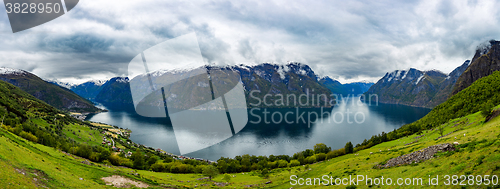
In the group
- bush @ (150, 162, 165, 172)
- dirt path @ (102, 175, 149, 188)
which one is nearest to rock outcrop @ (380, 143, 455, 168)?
dirt path @ (102, 175, 149, 188)

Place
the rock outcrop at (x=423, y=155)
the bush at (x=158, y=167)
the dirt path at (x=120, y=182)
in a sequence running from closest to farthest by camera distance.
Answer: the rock outcrop at (x=423, y=155) → the dirt path at (x=120, y=182) → the bush at (x=158, y=167)

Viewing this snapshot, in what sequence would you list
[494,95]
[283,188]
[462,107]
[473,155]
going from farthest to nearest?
1. [462,107]
2. [494,95]
3. [283,188]
4. [473,155]

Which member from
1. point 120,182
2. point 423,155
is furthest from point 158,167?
point 423,155

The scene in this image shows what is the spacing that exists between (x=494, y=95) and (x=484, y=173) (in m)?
87.8

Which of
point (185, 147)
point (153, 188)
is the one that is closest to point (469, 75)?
point (185, 147)

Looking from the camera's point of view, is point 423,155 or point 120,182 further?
point 120,182

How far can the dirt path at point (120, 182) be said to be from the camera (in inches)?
1001

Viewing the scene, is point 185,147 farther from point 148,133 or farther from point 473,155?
point 473,155

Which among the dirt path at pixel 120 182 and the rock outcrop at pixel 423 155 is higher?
the rock outcrop at pixel 423 155

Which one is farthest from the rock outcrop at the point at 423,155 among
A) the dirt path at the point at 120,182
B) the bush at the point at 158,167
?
the bush at the point at 158,167

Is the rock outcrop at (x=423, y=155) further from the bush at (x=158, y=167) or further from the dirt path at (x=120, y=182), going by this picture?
the bush at (x=158, y=167)

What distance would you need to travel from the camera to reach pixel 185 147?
10806 cm

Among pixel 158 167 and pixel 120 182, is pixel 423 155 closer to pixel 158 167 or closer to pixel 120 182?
pixel 120 182

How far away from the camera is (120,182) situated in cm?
2638
